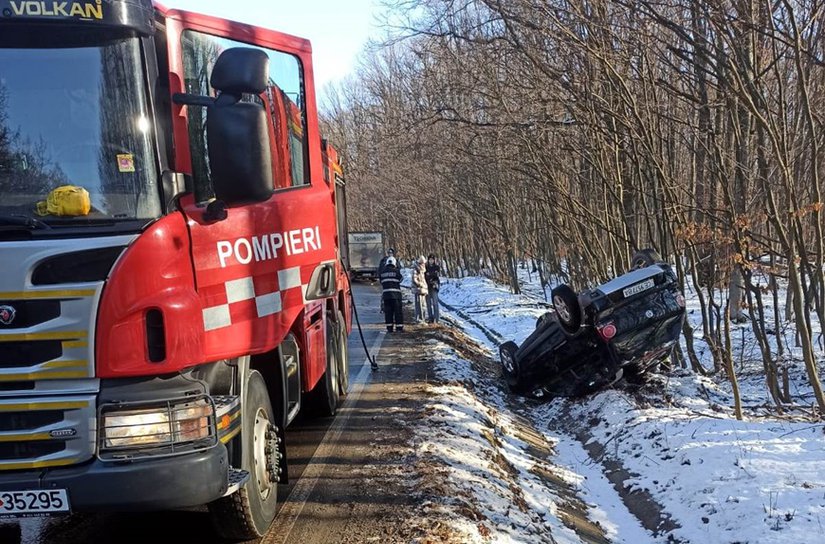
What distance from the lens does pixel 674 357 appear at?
13758mm

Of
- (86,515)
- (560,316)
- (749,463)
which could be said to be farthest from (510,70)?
(86,515)

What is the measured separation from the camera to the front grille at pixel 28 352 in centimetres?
336

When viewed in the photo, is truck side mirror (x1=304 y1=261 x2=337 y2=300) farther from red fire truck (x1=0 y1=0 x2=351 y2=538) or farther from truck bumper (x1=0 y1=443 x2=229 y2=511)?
truck bumper (x1=0 y1=443 x2=229 y2=511)

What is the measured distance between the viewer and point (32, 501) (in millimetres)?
3365

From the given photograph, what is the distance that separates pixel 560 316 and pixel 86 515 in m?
6.36

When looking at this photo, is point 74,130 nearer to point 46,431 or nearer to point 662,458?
point 46,431

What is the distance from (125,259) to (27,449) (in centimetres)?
104

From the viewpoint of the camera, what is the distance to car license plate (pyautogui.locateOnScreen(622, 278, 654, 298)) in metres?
9.05

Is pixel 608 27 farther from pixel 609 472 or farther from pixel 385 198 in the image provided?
pixel 385 198

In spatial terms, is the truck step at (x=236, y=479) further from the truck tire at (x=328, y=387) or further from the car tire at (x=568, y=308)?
the car tire at (x=568, y=308)

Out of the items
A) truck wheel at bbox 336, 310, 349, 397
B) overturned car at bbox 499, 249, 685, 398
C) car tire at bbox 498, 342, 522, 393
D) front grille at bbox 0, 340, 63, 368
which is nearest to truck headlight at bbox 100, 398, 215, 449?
front grille at bbox 0, 340, 63, 368

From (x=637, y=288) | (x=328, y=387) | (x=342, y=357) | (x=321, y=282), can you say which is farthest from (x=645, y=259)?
(x=321, y=282)

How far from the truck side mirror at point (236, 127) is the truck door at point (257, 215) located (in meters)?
0.34

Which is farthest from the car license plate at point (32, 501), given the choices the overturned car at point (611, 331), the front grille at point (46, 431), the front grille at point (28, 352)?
the overturned car at point (611, 331)
